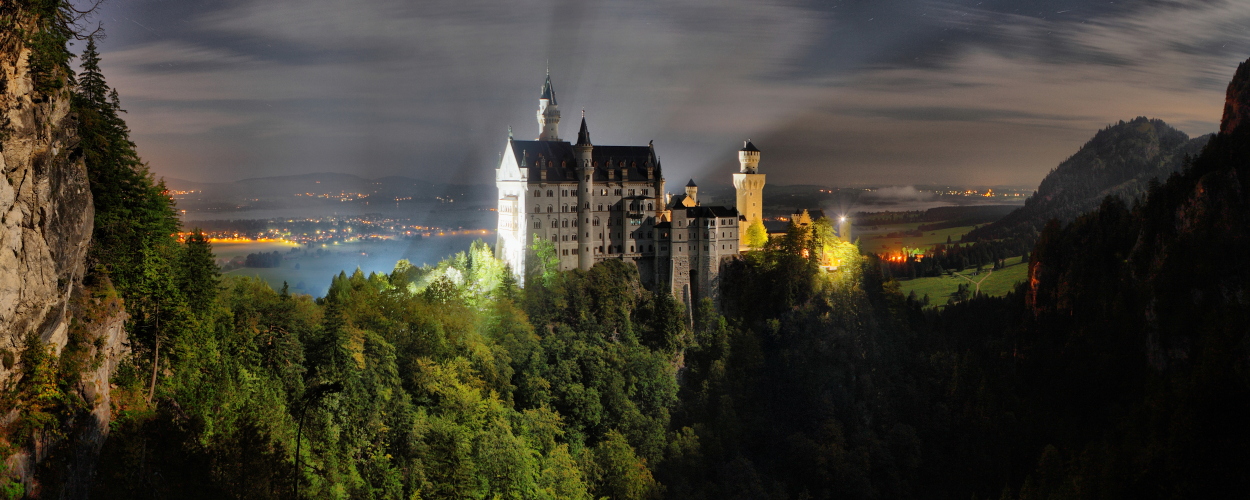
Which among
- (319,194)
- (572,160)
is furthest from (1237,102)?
(319,194)

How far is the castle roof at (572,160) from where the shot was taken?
2547 inches

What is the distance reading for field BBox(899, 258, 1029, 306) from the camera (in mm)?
95294

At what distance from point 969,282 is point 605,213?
169 ft

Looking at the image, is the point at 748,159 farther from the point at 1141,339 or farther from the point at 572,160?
the point at 1141,339

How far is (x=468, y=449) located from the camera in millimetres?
42500

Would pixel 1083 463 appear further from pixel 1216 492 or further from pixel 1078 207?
pixel 1078 207

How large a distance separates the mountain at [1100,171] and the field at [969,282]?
356 inches

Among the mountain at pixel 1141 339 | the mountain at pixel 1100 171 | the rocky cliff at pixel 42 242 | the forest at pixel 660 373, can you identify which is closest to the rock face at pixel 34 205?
the rocky cliff at pixel 42 242

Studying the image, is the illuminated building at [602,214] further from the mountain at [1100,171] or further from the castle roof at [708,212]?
the mountain at [1100,171]

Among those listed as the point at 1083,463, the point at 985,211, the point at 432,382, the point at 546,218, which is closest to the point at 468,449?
the point at 432,382

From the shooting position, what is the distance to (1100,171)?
110m

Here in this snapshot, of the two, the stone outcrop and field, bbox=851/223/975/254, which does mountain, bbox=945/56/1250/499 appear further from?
field, bbox=851/223/975/254

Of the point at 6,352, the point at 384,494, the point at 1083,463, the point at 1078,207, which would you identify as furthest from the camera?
the point at 1078,207

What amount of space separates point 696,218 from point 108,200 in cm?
4555
